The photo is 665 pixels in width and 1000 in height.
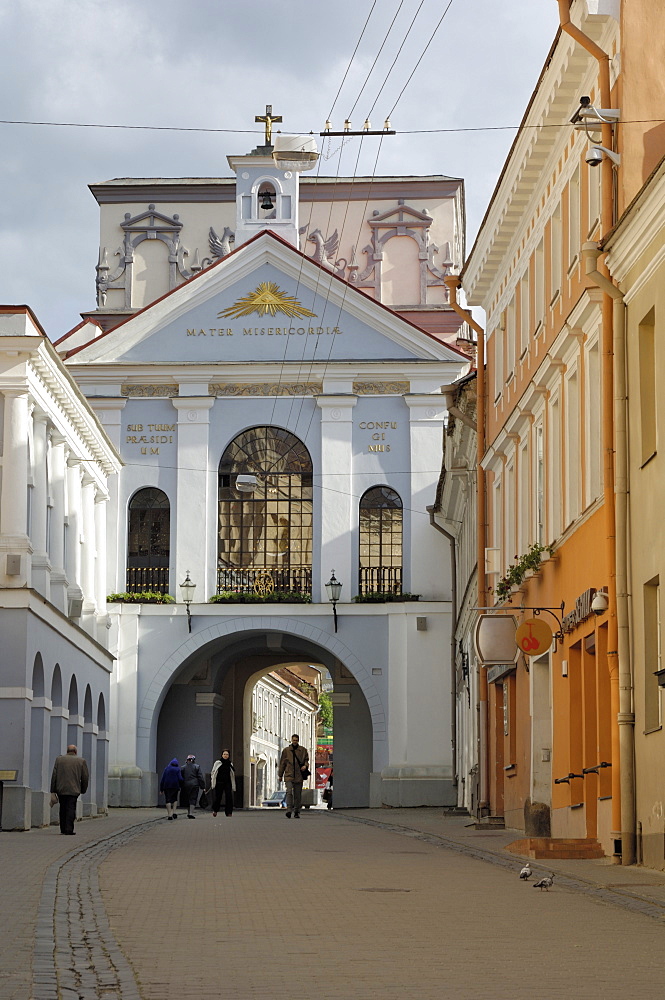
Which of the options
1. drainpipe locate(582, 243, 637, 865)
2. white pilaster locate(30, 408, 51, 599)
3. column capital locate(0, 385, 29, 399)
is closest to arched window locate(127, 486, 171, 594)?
white pilaster locate(30, 408, 51, 599)

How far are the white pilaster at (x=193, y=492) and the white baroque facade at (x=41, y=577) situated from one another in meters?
4.34

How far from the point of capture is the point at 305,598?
131 feet

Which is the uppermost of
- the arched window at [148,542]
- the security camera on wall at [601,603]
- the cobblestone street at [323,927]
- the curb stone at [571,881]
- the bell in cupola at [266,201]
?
the bell in cupola at [266,201]

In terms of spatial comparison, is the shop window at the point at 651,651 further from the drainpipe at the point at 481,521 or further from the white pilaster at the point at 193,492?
the white pilaster at the point at 193,492

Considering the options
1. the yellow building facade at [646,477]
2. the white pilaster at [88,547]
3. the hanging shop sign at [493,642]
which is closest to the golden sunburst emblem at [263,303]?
the white pilaster at [88,547]

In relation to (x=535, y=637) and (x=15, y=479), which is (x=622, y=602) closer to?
(x=535, y=637)

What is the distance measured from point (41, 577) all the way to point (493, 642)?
9.91 m

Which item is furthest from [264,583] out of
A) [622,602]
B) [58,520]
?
[622,602]

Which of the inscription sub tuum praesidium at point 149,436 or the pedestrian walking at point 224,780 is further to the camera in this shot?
the inscription sub tuum praesidium at point 149,436

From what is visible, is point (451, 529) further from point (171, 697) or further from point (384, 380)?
point (171, 697)

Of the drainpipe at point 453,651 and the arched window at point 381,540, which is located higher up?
the arched window at point 381,540

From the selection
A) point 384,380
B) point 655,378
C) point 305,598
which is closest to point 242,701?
point 305,598

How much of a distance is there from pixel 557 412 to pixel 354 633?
63.8 ft

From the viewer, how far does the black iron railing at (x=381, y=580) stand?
40156 millimetres
